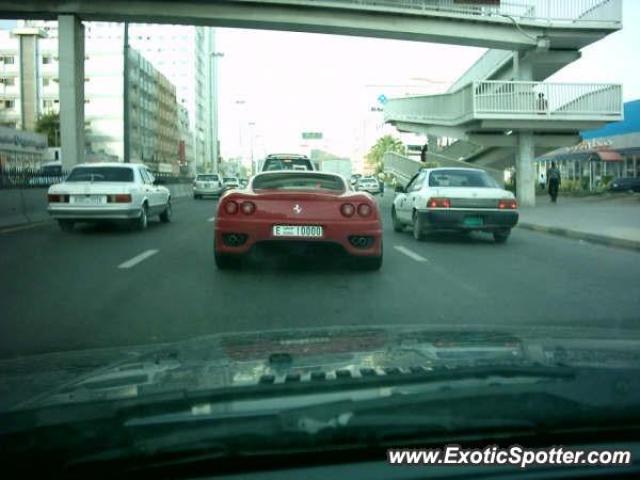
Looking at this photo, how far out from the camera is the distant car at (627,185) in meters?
37.3

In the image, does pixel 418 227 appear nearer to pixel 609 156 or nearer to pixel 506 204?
pixel 506 204

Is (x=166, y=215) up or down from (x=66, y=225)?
up

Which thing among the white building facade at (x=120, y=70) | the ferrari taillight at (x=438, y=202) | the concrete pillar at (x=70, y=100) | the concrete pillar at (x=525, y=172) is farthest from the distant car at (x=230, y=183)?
the ferrari taillight at (x=438, y=202)

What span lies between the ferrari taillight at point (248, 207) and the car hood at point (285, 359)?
4628 mm

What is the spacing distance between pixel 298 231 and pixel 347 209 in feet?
2.31

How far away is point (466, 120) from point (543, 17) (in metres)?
5.30

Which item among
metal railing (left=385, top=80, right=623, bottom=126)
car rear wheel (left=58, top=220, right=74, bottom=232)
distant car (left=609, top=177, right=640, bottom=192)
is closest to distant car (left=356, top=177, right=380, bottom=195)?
distant car (left=609, top=177, right=640, bottom=192)

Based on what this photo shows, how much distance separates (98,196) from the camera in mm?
15125

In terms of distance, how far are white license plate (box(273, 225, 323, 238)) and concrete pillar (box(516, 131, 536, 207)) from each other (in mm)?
21599

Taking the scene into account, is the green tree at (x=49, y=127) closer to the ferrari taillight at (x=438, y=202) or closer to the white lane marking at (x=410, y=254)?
the ferrari taillight at (x=438, y=202)

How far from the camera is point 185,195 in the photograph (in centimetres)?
4731

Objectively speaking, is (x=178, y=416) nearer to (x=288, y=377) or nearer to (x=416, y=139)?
(x=288, y=377)

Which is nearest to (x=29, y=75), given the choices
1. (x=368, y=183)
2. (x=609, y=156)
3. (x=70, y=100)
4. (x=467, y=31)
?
(x=368, y=183)

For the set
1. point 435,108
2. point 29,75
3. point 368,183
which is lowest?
point 368,183
